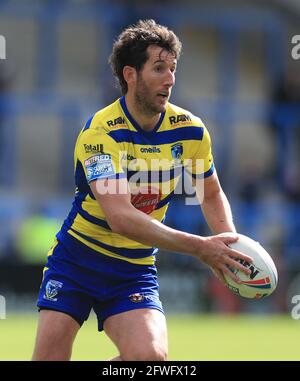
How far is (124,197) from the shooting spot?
6391 millimetres

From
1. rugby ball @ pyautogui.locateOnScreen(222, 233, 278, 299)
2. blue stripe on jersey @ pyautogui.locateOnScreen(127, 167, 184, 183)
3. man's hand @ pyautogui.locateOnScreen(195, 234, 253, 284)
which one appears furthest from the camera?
blue stripe on jersey @ pyautogui.locateOnScreen(127, 167, 184, 183)

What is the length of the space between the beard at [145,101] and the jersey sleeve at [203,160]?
399mm

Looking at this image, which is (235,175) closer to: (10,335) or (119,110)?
(10,335)

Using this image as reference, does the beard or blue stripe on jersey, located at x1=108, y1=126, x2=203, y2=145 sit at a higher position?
the beard

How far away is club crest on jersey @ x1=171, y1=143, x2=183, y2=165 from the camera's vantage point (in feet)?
22.4

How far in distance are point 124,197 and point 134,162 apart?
381 mm

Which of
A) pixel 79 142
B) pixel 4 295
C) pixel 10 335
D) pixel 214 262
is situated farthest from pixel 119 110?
pixel 4 295

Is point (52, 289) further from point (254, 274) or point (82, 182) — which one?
point (254, 274)

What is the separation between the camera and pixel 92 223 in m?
6.85

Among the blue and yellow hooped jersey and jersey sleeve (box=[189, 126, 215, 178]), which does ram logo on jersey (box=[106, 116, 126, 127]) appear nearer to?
the blue and yellow hooped jersey

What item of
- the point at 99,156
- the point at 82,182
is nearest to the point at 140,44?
the point at 99,156

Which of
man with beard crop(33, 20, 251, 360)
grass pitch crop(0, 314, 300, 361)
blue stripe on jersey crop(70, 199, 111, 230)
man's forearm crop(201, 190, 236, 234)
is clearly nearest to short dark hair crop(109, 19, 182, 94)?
man with beard crop(33, 20, 251, 360)

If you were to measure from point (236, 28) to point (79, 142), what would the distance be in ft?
53.0

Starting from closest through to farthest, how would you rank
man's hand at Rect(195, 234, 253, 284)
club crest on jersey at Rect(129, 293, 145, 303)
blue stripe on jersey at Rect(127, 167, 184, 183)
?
man's hand at Rect(195, 234, 253, 284) → club crest on jersey at Rect(129, 293, 145, 303) → blue stripe on jersey at Rect(127, 167, 184, 183)
